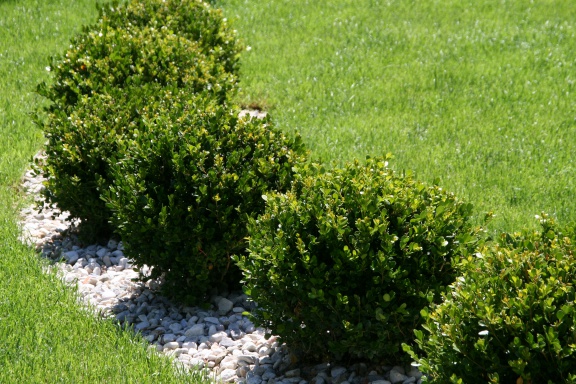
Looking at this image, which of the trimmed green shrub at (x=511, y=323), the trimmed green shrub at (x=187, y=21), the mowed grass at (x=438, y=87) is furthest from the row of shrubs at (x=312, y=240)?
the trimmed green shrub at (x=187, y=21)

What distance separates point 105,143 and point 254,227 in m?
1.69

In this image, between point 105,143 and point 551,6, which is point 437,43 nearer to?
point 551,6

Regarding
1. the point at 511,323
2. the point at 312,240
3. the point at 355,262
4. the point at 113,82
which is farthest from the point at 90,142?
the point at 511,323

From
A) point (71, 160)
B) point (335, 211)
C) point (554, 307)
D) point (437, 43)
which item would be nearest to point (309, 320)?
point (335, 211)

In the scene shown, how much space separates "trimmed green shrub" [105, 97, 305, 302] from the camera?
4793 millimetres

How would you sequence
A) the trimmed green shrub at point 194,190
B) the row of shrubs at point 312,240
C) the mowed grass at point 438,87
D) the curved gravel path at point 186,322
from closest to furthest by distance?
1. the row of shrubs at point 312,240
2. the curved gravel path at point 186,322
3. the trimmed green shrub at point 194,190
4. the mowed grass at point 438,87

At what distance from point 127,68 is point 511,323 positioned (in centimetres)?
430

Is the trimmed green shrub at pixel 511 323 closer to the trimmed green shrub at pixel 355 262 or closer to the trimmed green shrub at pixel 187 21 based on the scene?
Answer: the trimmed green shrub at pixel 355 262

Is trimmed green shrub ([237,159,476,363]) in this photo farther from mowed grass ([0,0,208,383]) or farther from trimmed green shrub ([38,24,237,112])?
trimmed green shrub ([38,24,237,112])

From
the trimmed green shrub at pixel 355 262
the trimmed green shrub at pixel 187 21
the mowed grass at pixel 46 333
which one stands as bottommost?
the mowed grass at pixel 46 333

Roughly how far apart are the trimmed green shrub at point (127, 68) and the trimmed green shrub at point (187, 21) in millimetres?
689

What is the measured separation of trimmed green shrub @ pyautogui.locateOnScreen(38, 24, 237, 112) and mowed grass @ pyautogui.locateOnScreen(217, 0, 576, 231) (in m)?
1.24

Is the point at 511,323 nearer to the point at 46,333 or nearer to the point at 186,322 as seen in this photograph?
the point at 186,322

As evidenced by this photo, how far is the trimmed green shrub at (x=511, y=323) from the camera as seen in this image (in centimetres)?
311
